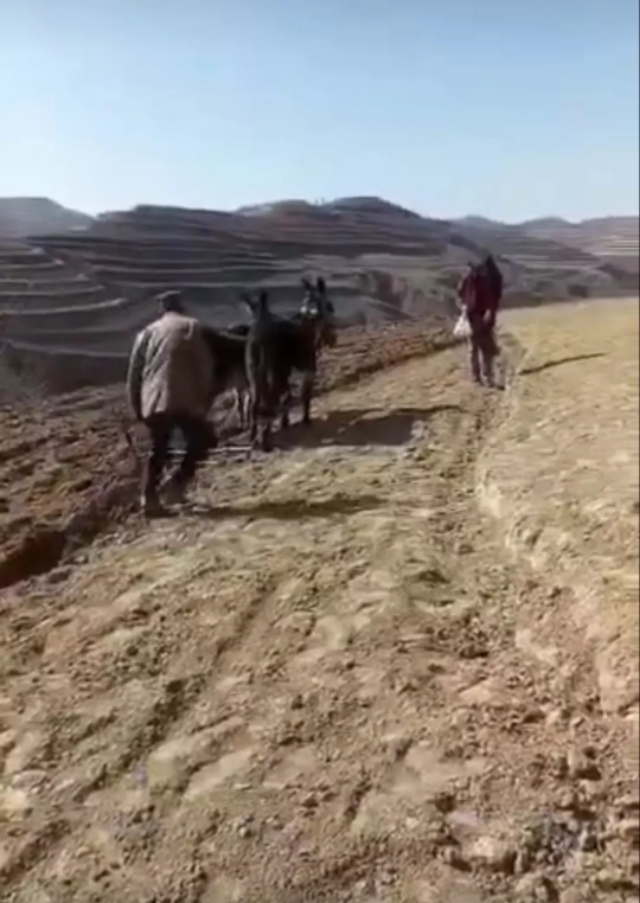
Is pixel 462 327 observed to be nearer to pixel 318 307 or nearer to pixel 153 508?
pixel 318 307

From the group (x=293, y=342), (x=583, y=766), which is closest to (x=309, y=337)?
(x=293, y=342)

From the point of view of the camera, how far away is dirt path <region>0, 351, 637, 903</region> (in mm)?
810

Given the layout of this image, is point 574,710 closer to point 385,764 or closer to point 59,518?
point 385,764

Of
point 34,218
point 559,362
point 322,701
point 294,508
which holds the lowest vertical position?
point 322,701

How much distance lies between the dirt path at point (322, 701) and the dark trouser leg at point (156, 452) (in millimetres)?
30

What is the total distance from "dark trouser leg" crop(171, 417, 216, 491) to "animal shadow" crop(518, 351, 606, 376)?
23 cm

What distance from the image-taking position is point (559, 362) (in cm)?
79

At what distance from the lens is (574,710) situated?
0.78 meters

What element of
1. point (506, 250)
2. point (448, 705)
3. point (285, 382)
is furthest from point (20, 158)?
point (448, 705)

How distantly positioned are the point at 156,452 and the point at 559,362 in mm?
301

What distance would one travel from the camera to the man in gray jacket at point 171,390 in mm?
880

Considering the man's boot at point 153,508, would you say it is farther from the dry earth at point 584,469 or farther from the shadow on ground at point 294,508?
the dry earth at point 584,469

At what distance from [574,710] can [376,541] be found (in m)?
0.17

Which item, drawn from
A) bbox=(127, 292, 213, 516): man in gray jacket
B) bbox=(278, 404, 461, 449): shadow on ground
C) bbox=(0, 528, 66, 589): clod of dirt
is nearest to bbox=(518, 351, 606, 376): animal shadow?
bbox=(278, 404, 461, 449): shadow on ground
